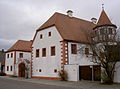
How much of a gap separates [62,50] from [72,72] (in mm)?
3647

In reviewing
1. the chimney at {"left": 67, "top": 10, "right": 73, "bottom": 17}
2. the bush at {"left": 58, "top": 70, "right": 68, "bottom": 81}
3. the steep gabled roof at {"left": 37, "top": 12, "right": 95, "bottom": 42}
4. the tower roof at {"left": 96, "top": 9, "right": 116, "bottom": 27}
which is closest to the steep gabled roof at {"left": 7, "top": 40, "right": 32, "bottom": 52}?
the steep gabled roof at {"left": 37, "top": 12, "right": 95, "bottom": 42}

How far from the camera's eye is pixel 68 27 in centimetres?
3106

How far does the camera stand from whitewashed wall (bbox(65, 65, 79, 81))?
25281mm

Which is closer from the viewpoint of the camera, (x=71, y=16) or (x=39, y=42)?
(x=39, y=42)

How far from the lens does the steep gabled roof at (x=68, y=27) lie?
29055 millimetres

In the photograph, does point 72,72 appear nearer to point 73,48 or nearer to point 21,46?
point 73,48

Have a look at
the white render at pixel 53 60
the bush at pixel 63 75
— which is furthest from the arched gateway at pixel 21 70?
the bush at pixel 63 75

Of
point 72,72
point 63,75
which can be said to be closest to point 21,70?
point 63,75

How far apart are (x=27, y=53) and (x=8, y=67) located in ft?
18.3

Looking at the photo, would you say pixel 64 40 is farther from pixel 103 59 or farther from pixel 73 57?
pixel 103 59

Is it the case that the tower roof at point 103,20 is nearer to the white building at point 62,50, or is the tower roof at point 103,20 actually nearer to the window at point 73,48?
the white building at point 62,50

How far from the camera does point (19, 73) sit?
39500 mm

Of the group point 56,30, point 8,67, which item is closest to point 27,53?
point 8,67

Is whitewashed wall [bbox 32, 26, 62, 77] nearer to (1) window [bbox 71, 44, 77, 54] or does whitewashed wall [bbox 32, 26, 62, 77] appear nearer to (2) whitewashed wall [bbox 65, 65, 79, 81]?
(2) whitewashed wall [bbox 65, 65, 79, 81]
